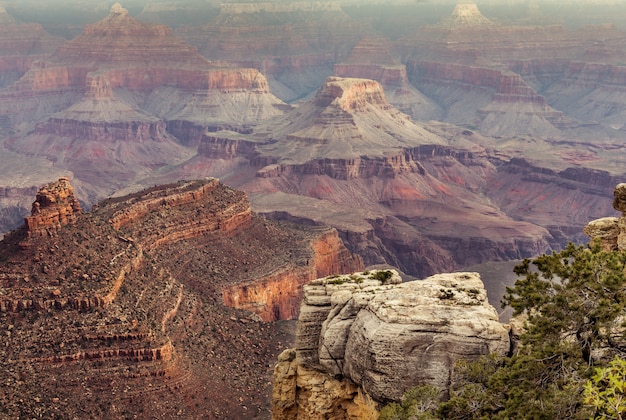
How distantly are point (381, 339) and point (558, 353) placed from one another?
277 inches

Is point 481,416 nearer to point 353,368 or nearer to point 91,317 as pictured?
point 353,368

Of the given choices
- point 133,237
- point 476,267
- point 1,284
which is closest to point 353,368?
point 1,284

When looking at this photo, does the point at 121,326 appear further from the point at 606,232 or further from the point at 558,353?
the point at 558,353

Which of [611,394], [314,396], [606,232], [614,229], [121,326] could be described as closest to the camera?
[611,394]

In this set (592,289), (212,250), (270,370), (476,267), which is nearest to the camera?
(592,289)

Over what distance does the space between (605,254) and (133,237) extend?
66044mm

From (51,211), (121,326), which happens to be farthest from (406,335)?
(51,211)

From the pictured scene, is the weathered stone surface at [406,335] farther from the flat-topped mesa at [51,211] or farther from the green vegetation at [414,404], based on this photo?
the flat-topped mesa at [51,211]

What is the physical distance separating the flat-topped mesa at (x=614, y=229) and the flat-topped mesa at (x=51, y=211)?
4788cm

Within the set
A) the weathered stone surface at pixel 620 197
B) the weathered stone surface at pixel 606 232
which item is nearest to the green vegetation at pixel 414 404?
the weathered stone surface at pixel 606 232

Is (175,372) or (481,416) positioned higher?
(481,416)

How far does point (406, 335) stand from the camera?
36750mm

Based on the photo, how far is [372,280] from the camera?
4431 centimetres

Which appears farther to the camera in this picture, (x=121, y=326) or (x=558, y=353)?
(x=121, y=326)
